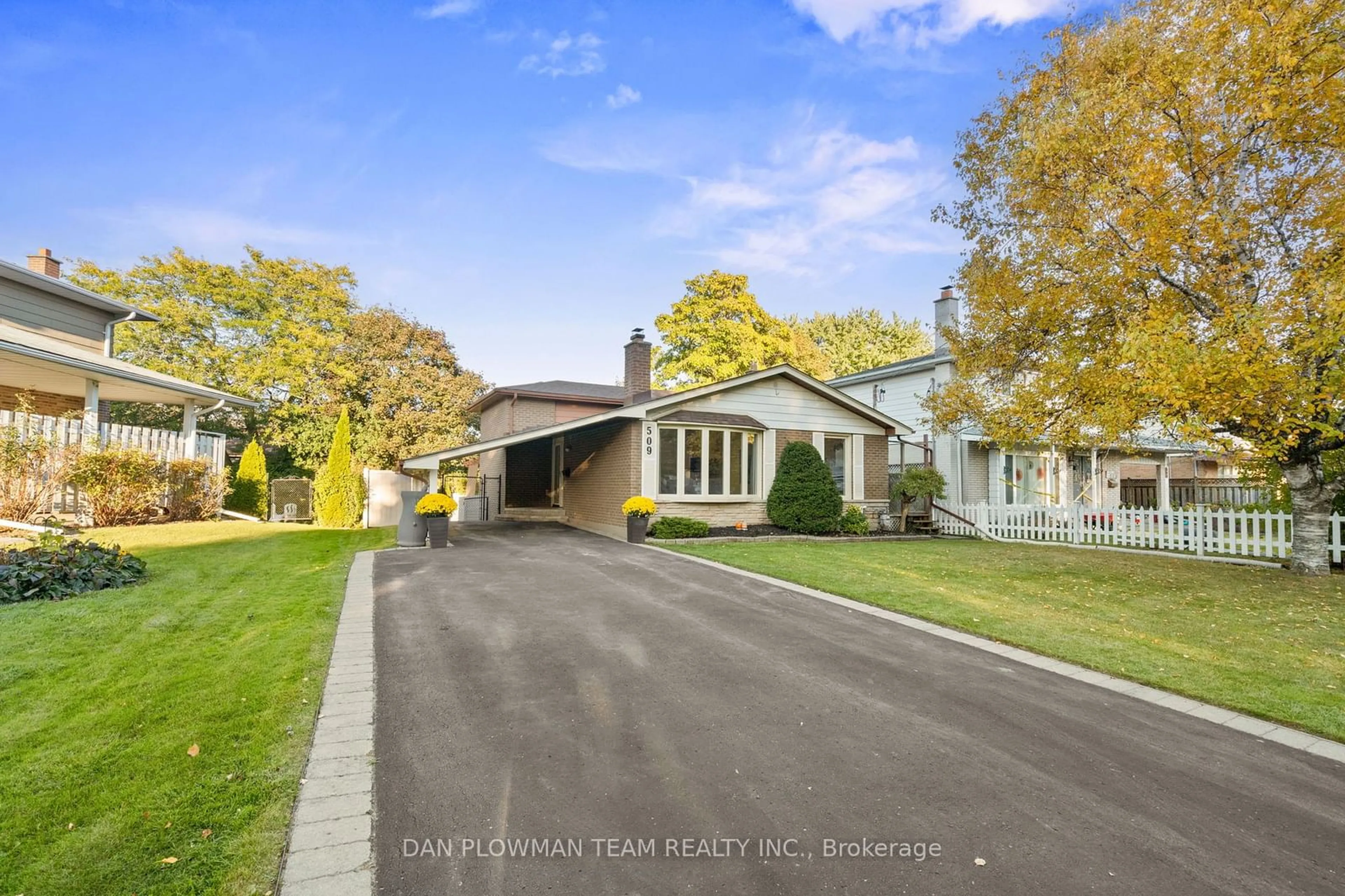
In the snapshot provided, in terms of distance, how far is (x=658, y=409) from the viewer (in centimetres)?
1435

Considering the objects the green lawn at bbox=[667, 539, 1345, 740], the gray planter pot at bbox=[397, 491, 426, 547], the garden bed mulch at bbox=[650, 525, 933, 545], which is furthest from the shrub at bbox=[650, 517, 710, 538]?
the gray planter pot at bbox=[397, 491, 426, 547]

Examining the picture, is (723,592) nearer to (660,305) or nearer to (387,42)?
(387,42)

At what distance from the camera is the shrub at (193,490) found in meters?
13.3

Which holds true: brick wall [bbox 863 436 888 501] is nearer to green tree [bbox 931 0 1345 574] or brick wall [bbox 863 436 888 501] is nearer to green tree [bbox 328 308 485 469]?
green tree [bbox 931 0 1345 574]

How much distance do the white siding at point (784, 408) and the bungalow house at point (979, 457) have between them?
238cm

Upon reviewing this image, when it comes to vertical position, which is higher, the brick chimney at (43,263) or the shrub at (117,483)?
the brick chimney at (43,263)

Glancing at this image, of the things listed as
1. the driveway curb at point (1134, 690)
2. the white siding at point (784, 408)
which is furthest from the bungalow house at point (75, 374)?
the driveway curb at point (1134, 690)

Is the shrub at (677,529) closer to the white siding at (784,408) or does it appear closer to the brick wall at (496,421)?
the white siding at (784,408)

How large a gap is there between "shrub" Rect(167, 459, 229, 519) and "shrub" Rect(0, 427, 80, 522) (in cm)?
215

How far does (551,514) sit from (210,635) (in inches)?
580

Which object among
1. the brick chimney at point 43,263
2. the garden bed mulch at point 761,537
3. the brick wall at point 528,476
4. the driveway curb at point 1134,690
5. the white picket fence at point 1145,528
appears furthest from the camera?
the brick wall at point 528,476

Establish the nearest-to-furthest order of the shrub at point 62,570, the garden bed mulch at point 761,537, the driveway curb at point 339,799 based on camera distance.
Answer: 1. the driveway curb at point 339,799
2. the shrub at point 62,570
3. the garden bed mulch at point 761,537

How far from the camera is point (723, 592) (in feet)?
25.8

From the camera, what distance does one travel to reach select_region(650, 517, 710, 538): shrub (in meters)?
13.7
